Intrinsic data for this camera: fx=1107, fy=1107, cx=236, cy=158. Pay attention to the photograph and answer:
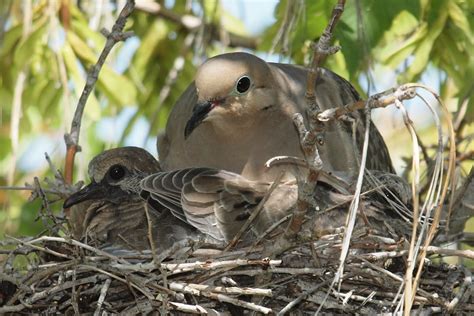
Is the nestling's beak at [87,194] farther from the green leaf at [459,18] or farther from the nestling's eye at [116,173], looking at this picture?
the green leaf at [459,18]

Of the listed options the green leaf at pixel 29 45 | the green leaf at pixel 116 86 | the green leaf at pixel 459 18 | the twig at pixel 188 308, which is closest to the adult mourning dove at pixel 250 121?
the green leaf at pixel 116 86

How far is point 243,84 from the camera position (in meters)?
5.13

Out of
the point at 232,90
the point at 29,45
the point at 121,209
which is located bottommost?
the point at 121,209

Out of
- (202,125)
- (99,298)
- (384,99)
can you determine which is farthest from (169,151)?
(384,99)

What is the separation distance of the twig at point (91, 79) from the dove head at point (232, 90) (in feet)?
1.41

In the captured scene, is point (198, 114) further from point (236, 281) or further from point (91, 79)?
point (236, 281)

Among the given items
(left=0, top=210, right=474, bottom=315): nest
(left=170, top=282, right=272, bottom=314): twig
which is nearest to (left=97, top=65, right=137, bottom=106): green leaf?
(left=0, top=210, right=474, bottom=315): nest

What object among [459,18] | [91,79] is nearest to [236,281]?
[91,79]

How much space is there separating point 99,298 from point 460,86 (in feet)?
7.35

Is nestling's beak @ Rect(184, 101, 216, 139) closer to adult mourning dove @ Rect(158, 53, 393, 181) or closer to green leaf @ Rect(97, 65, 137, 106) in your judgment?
adult mourning dove @ Rect(158, 53, 393, 181)

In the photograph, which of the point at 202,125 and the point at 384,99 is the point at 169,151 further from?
the point at 384,99

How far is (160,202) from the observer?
15.2 feet

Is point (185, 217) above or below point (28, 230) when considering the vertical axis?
below

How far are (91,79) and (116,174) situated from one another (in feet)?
1.61
